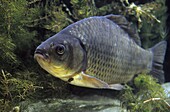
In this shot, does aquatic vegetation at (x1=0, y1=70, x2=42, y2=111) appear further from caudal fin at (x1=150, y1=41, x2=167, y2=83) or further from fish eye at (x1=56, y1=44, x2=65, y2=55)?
caudal fin at (x1=150, y1=41, x2=167, y2=83)

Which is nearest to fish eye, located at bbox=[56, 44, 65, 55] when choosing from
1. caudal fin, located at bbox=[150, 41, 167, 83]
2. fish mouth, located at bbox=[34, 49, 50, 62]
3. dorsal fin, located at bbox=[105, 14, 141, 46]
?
fish mouth, located at bbox=[34, 49, 50, 62]

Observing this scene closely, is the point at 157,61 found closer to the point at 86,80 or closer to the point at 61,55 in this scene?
the point at 86,80

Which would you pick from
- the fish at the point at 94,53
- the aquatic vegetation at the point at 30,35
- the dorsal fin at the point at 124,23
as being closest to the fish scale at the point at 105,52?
the fish at the point at 94,53

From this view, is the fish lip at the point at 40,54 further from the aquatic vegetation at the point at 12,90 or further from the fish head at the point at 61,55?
the aquatic vegetation at the point at 12,90

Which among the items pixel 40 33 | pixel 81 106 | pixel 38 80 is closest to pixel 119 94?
pixel 81 106

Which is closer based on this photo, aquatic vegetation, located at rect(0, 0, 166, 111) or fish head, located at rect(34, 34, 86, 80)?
fish head, located at rect(34, 34, 86, 80)

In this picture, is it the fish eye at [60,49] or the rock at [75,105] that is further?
the rock at [75,105]
